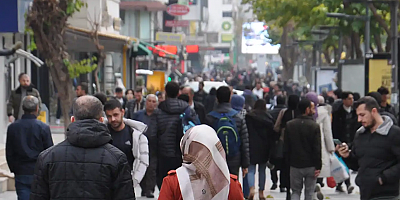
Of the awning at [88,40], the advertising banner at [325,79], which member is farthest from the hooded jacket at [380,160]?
the advertising banner at [325,79]

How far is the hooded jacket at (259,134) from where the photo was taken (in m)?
12.1

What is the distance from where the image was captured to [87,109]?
5289mm

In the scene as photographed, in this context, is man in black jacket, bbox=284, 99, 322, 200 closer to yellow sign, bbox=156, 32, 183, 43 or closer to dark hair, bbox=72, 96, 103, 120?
dark hair, bbox=72, 96, 103, 120

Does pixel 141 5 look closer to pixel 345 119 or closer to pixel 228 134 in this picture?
pixel 345 119

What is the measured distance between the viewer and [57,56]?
53.9ft

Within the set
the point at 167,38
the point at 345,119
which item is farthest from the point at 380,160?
the point at 167,38

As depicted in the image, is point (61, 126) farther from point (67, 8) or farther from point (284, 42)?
point (284, 42)

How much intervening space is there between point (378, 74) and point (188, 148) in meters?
17.6

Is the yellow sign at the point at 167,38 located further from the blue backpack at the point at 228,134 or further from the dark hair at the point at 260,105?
the blue backpack at the point at 228,134

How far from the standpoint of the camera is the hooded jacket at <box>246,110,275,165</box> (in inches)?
477

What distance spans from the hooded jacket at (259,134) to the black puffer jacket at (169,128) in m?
1.80

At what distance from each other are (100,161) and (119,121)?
3.24 meters

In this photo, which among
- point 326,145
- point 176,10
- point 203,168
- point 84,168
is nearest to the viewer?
point 203,168

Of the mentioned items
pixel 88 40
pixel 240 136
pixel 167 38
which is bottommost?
pixel 240 136
